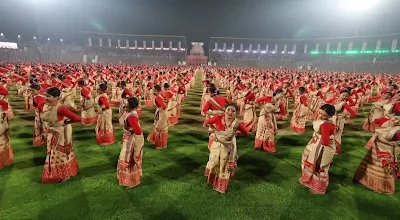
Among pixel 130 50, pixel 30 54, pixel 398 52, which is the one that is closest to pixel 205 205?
pixel 30 54

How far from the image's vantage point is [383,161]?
16.2 feet

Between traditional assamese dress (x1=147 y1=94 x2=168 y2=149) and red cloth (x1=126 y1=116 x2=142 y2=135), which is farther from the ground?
red cloth (x1=126 y1=116 x2=142 y2=135)

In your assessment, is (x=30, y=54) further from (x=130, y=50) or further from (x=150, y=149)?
(x=150, y=149)

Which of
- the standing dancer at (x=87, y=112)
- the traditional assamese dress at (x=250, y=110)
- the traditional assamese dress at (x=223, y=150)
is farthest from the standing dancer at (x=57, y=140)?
the traditional assamese dress at (x=250, y=110)

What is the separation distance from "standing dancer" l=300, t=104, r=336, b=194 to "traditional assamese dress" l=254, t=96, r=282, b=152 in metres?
1.93

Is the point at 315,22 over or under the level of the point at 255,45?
over

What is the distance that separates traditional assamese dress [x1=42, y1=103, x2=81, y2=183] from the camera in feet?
14.8

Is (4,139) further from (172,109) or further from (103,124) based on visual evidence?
(172,109)

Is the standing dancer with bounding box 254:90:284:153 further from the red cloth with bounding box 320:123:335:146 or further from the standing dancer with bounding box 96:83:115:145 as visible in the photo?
the standing dancer with bounding box 96:83:115:145

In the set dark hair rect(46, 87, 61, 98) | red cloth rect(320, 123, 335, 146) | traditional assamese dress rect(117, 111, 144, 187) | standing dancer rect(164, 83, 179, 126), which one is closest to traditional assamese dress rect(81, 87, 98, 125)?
standing dancer rect(164, 83, 179, 126)

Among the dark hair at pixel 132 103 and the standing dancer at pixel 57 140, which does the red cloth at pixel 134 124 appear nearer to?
the dark hair at pixel 132 103

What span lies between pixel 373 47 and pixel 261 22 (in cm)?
2826

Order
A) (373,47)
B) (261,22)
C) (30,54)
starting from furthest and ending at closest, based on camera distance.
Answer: (261,22) → (373,47) → (30,54)

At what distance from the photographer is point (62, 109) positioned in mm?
4492
